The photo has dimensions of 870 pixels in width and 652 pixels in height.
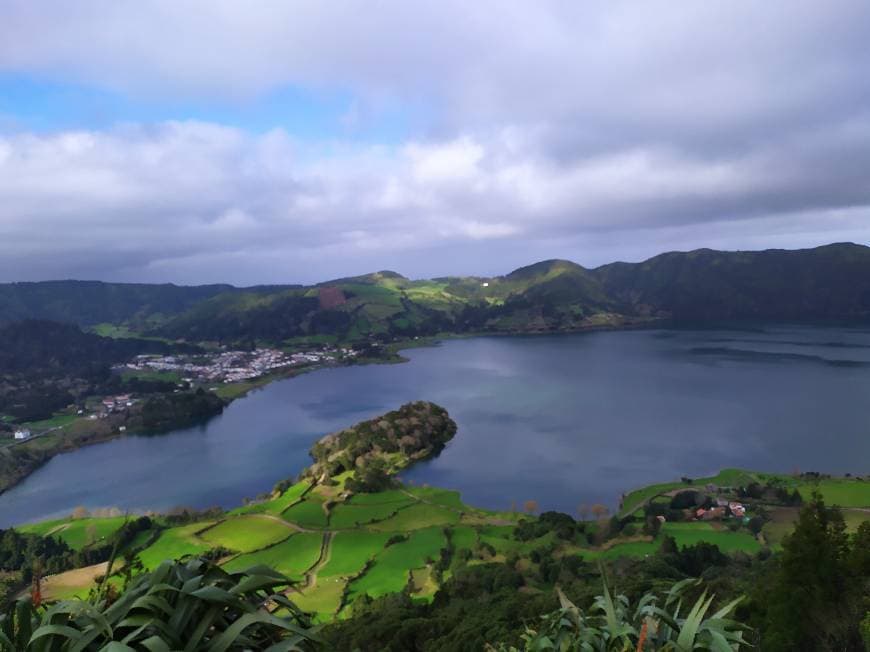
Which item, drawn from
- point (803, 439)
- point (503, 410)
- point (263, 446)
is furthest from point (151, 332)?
point (803, 439)

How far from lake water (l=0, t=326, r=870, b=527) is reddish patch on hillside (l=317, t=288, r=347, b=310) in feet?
206

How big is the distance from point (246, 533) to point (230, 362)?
308ft

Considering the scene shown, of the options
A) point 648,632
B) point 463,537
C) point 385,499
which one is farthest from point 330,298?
point 648,632

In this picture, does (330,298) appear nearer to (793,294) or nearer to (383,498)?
(383,498)

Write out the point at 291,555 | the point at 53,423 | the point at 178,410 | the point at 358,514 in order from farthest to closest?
the point at 178,410 < the point at 53,423 < the point at 358,514 < the point at 291,555

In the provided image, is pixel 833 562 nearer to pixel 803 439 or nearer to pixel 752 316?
pixel 803 439

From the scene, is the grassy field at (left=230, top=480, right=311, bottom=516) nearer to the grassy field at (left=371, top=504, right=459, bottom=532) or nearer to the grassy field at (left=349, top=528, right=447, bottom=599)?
the grassy field at (left=371, top=504, right=459, bottom=532)

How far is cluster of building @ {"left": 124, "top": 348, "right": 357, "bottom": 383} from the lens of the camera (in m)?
111

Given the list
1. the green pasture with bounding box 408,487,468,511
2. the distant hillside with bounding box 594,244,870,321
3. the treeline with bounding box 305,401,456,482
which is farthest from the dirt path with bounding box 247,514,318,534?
the distant hillside with bounding box 594,244,870,321

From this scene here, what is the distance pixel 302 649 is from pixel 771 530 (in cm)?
4161

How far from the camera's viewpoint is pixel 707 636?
9.34 feet

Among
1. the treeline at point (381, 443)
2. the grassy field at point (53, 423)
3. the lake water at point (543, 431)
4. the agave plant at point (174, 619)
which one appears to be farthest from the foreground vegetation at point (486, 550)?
the grassy field at point (53, 423)

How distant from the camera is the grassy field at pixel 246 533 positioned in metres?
37.6

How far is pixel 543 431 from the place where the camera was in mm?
64062
